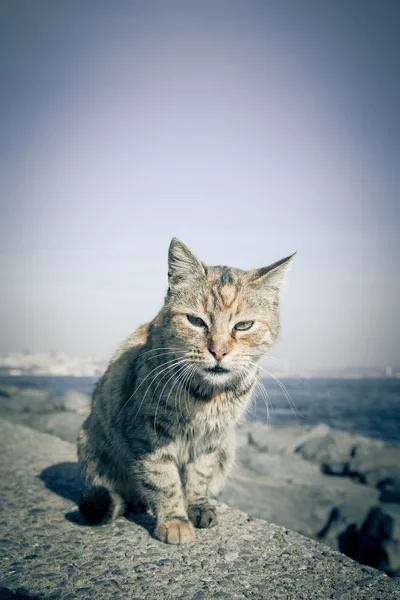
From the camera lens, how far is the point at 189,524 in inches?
104

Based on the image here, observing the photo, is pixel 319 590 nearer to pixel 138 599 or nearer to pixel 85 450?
pixel 138 599

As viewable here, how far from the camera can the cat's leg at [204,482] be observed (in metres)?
2.82

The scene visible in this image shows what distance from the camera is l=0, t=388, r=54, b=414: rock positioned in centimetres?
1037

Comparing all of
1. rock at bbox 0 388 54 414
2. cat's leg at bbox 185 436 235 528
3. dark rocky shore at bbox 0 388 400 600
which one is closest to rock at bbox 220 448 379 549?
dark rocky shore at bbox 0 388 400 600

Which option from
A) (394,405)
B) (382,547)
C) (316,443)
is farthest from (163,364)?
(394,405)

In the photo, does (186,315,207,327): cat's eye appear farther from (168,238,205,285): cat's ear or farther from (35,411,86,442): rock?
(35,411,86,442): rock

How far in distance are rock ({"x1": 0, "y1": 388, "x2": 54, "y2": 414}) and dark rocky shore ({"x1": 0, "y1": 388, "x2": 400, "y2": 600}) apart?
0.03m

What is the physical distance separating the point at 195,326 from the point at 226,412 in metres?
0.58

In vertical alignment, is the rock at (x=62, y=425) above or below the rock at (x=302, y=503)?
above

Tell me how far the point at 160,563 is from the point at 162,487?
428 millimetres

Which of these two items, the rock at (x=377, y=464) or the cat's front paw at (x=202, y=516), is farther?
the rock at (x=377, y=464)

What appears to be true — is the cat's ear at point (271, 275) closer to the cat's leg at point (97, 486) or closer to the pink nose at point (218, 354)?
the pink nose at point (218, 354)

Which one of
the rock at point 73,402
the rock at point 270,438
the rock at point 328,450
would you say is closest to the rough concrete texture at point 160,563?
the rock at point 328,450

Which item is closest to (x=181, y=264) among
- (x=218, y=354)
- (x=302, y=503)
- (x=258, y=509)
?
(x=218, y=354)
